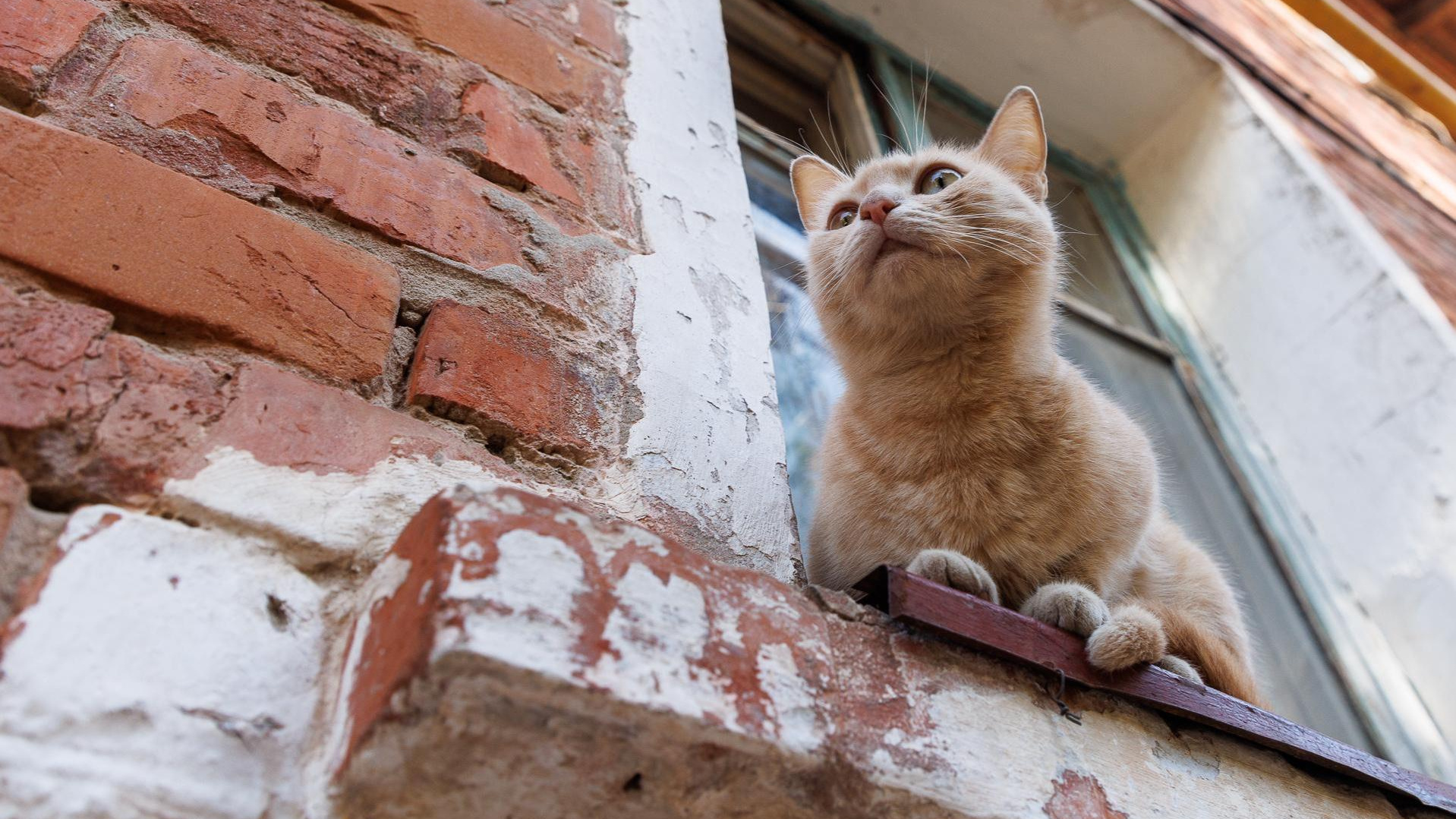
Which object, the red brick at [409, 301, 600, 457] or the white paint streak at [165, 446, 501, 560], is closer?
the white paint streak at [165, 446, 501, 560]

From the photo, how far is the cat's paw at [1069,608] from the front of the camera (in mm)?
1058

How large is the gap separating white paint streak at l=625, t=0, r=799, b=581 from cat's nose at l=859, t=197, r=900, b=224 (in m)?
0.22

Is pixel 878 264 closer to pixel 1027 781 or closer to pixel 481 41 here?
pixel 481 41

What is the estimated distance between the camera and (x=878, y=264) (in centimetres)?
159

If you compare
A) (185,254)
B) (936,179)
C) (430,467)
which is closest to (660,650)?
(430,467)

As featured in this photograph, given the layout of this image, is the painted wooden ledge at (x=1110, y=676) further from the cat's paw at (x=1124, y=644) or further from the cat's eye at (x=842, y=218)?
the cat's eye at (x=842, y=218)

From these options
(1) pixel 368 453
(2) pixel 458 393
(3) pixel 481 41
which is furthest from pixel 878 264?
(1) pixel 368 453

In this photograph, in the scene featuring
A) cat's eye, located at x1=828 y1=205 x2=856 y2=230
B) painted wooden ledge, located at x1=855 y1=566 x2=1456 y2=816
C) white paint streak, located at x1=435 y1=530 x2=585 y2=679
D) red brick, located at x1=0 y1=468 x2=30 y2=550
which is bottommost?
red brick, located at x1=0 y1=468 x2=30 y2=550

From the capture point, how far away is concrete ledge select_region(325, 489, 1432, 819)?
0.64m

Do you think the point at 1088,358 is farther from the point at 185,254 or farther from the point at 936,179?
the point at 185,254

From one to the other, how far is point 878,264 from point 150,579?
1.17m

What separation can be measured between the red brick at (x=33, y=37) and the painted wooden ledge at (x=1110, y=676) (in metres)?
0.89

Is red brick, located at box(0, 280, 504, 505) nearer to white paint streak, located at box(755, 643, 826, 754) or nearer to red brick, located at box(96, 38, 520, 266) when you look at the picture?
red brick, located at box(96, 38, 520, 266)

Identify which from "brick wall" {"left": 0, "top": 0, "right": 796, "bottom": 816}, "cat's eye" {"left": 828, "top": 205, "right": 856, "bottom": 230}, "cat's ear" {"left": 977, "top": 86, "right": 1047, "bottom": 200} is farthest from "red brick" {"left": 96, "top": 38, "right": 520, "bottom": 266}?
"cat's ear" {"left": 977, "top": 86, "right": 1047, "bottom": 200}
